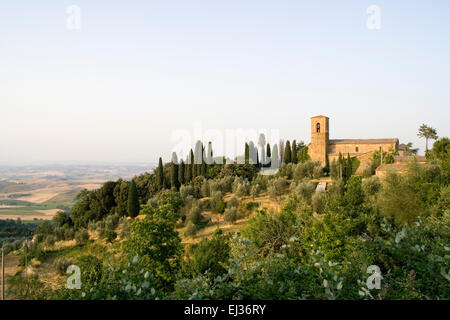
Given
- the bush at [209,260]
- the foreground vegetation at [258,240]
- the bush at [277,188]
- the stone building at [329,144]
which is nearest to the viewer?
the foreground vegetation at [258,240]

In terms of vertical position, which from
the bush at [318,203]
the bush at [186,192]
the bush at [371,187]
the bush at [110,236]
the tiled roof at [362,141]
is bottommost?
the bush at [110,236]

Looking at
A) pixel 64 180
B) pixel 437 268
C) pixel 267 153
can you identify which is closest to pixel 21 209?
pixel 64 180

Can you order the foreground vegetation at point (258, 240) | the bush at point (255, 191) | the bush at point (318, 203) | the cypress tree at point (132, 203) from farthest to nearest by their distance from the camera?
the cypress tree at point (132, 203) → the bush at point (255, 191) → the bush at point (318, 203) → the foreground vegetation at point (258, 240)

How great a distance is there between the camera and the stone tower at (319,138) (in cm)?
4500

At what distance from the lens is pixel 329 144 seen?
4641 centimetres

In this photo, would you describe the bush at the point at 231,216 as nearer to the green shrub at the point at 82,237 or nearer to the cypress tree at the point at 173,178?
the green shrub at the point at 82,237

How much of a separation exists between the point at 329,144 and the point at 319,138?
221 centimetres

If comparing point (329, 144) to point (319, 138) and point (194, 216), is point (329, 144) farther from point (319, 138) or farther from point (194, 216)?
point (194, 216)

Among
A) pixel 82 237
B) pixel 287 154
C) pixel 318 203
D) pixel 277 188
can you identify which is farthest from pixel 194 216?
pixel 287 154

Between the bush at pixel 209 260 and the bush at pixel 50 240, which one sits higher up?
the bush at pixel 209 260

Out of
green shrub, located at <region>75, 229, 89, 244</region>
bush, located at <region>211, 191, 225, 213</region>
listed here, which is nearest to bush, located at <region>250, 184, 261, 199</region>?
bush, located at <region>211, 191, 225, 213</region>

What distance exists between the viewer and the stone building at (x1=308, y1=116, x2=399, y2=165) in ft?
145

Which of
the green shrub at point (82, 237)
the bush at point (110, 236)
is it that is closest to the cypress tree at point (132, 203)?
the green shrub at point (82, 237)
